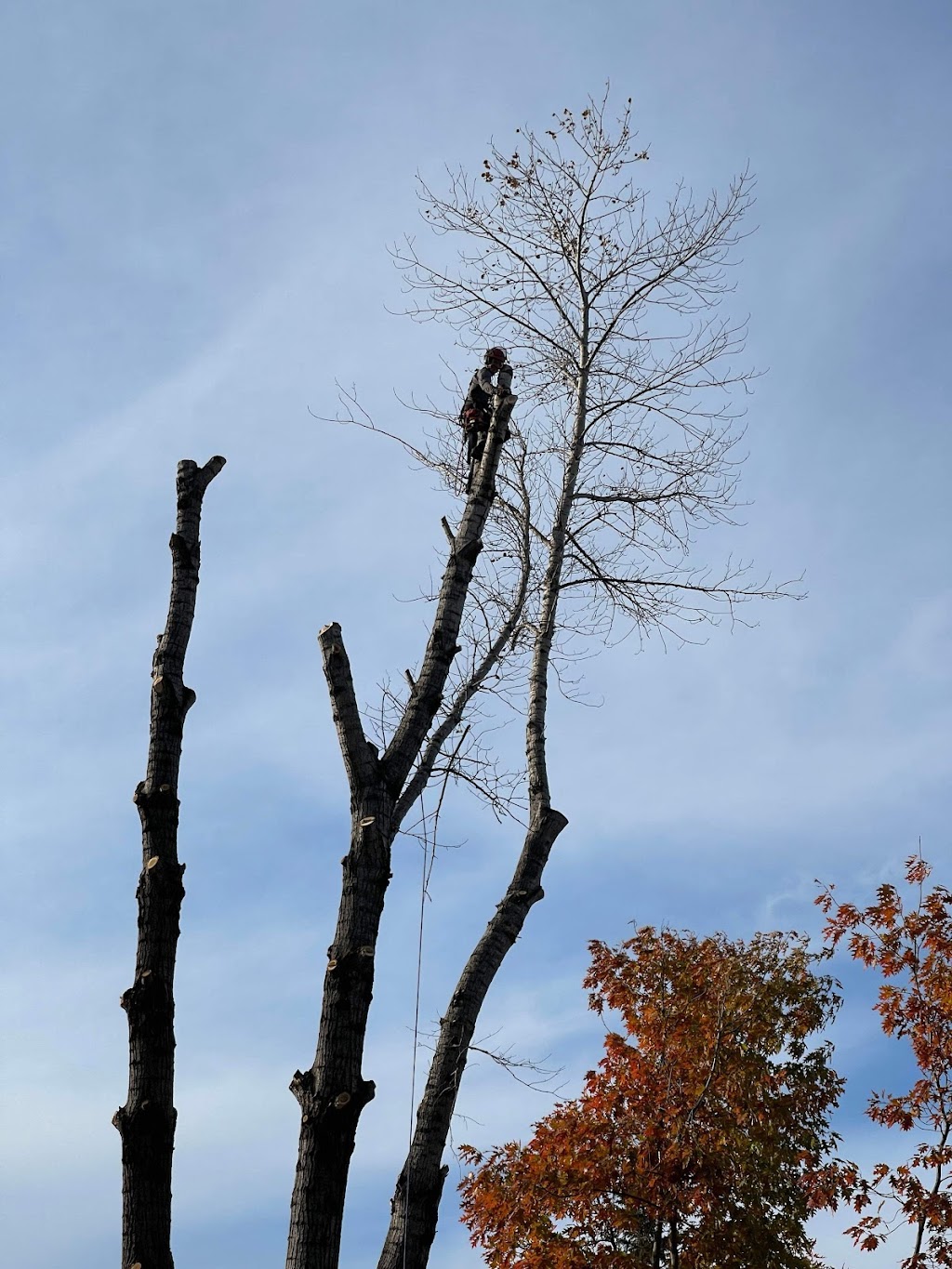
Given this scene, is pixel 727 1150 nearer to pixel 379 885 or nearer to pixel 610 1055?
pixel 610 1055

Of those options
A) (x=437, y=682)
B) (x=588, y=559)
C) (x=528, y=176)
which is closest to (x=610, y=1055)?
(x=588, y=559)

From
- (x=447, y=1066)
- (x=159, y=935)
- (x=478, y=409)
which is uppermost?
(x=478, y=409)

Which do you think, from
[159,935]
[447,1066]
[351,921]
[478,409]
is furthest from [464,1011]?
[478,409]

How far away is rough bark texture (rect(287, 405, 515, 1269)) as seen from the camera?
5043 mm

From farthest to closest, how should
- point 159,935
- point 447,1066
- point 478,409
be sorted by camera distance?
point 478,409 < point 447,1066 < point 159,935

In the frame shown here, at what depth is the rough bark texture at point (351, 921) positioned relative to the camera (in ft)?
16.5

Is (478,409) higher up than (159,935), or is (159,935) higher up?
(478,409)

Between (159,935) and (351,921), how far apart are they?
90 centimetres

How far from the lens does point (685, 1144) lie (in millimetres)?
9617

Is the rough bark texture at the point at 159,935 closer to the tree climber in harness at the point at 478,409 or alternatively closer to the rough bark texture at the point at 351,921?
Result: the rough bark texture at the point at 351,921

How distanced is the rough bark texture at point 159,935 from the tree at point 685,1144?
4.87m

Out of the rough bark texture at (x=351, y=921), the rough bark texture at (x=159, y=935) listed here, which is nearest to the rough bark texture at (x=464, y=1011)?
the rough bark texture at (x=351, y=921)

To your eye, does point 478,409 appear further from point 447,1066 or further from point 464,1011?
point 447,1066

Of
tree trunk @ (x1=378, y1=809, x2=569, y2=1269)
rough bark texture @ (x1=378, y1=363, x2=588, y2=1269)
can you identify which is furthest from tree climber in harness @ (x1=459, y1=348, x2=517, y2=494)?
tree trunk @ (x1=378, y1=809, x2=569, y2=1269)
